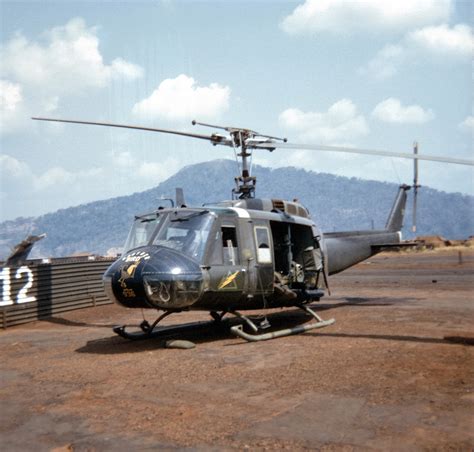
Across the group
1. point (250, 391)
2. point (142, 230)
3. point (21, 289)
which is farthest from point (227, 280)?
point (21, 289)

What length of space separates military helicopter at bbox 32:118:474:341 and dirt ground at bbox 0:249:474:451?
0.93 meters

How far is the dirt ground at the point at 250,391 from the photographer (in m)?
5.12

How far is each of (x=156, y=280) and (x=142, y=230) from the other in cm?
186

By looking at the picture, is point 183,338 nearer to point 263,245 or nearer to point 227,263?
point 227,263

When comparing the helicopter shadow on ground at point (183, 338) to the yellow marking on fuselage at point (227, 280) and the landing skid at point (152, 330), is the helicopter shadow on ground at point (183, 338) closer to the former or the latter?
the landing skid at point (152, 330)

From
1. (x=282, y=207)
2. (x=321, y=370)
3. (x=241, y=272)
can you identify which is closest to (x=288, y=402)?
(x=321, y=370)

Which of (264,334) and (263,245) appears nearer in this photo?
(264,334)

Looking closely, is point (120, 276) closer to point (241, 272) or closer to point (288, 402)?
point (241, 272)

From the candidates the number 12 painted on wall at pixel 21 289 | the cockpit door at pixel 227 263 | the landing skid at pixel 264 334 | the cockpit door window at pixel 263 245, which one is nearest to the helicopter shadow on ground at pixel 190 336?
the landing skid at pixel 264 334

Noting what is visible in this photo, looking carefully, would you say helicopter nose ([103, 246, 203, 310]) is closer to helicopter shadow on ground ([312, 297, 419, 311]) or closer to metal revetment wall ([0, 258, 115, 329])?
metal revetment wall ([0, 258, 115, 329])

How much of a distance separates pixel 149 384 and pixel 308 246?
7222 mm

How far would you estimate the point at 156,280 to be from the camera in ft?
31.0

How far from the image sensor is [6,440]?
5434mm

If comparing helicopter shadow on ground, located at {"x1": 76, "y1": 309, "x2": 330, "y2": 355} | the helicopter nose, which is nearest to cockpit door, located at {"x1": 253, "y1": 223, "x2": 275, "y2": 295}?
helicopter shadow on ground, located at {"x1": 76, "y1": 309, "x2": 330, "y2": 355}
